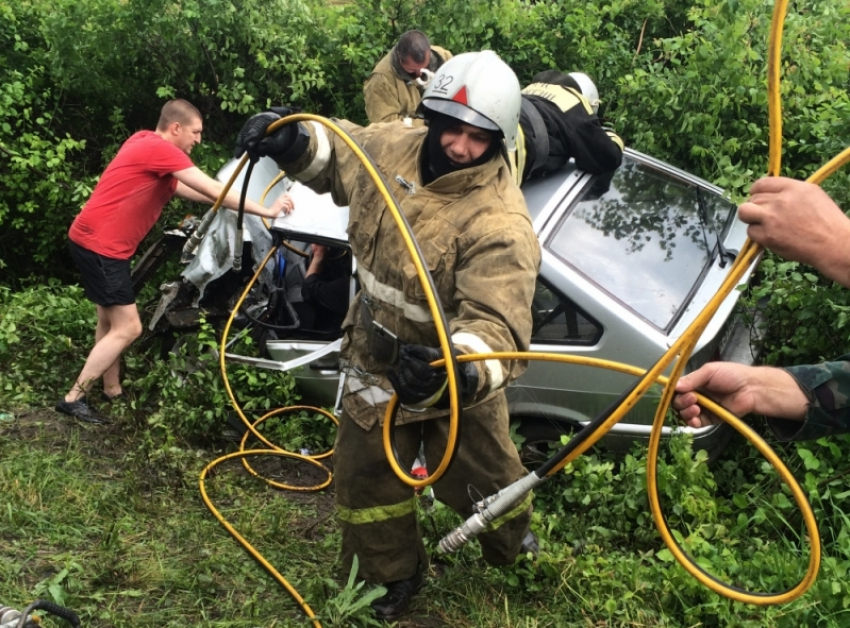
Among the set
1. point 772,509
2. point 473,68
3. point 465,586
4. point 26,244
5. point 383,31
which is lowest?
point 26,244

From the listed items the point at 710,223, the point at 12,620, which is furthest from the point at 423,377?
the point at 710,223

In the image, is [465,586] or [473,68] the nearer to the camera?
[473,68]

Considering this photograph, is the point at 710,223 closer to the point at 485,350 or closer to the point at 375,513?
the point at 485,350

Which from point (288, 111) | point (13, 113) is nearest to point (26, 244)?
point (13, 113)

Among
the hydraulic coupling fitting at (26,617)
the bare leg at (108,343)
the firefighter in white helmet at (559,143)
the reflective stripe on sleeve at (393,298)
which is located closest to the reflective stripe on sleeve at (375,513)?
the reflective stripe on sleeve at (393,298)

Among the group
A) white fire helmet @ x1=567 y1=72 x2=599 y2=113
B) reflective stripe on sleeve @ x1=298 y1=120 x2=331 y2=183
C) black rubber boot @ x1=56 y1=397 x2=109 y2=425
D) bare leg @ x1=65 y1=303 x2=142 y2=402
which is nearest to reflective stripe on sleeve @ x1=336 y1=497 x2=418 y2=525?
reflective stripe on sleeve @ x1=298 y1=120 x2=331 y2=183

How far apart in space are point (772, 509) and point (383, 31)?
456 centimetres

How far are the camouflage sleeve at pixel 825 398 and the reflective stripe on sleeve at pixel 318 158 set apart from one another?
1859 mm

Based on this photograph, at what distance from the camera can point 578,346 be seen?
376 cm

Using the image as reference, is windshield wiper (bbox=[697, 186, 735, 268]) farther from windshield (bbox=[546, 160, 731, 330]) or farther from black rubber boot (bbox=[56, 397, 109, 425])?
black rubber boot (bbox=[56, 397, 109, 425])

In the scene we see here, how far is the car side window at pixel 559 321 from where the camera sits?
373 cm

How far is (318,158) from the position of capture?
3.15 m

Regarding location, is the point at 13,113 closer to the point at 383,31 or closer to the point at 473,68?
the point at 383,31

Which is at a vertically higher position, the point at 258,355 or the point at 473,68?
the point at 473,68
